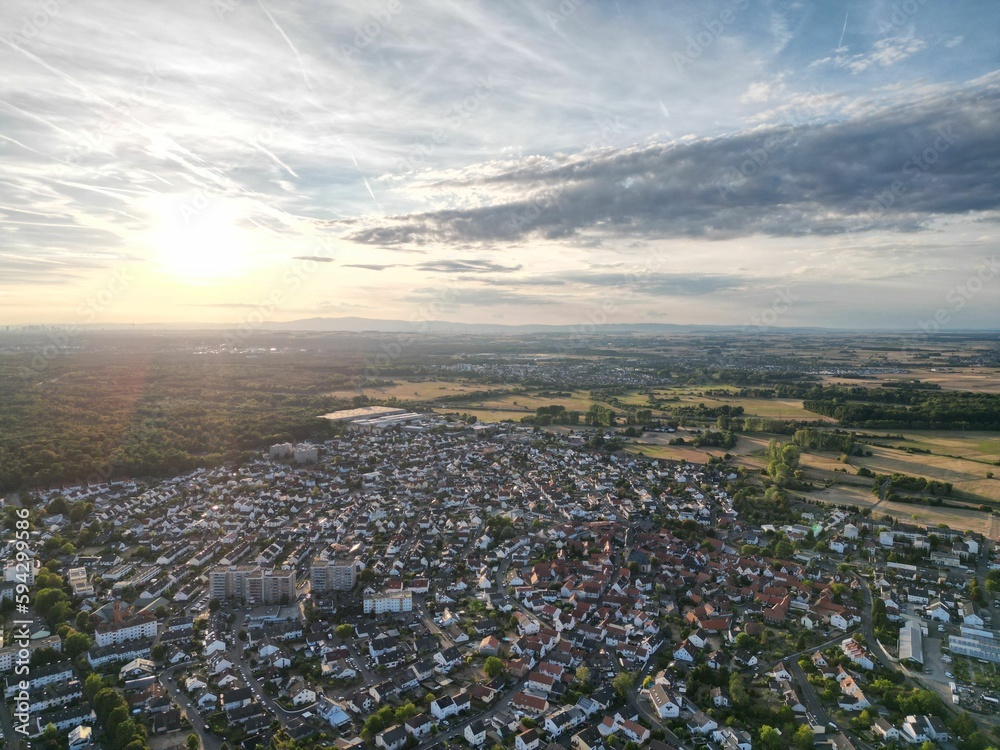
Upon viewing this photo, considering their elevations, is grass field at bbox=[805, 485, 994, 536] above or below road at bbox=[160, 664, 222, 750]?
above

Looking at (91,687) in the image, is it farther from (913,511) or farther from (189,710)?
(913,511)

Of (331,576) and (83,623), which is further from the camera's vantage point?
(331,576)

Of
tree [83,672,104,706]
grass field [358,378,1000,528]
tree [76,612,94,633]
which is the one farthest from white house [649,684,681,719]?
grass field [358,378,1000,528]

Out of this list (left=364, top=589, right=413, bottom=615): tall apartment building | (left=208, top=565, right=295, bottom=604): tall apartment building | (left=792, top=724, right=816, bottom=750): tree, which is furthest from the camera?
(left=208, top=565, right=295, bottom=604): tall apartment building

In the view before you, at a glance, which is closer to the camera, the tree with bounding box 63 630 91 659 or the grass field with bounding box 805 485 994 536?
the tree with bounding box 63 630 91 659

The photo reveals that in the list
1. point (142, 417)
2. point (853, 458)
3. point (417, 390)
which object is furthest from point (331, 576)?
point (417, 390)

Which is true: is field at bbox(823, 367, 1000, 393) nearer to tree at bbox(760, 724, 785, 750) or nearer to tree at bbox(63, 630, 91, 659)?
tree at bbox(760, 724, 785, 750)

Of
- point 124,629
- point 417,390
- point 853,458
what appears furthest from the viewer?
point 417,390

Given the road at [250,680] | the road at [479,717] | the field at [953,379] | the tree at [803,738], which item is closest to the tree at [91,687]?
the road at [250,680]
